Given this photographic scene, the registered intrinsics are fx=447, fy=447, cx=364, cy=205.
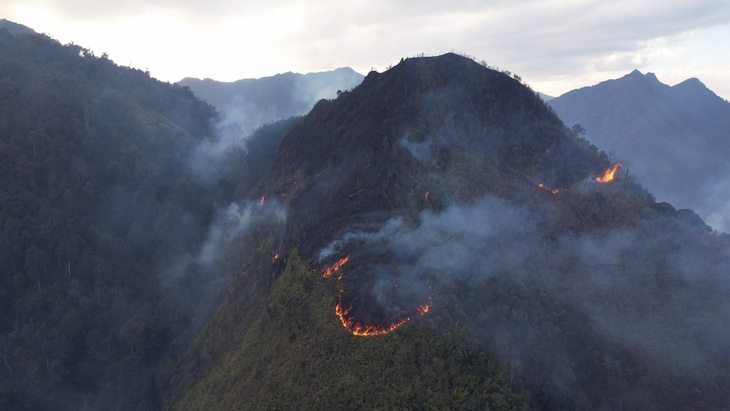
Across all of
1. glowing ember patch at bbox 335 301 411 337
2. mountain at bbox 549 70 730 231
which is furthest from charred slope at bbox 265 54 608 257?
mountain at bbox 549 70 730 231

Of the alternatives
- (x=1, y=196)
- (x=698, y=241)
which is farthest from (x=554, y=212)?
(x=1, y=196)

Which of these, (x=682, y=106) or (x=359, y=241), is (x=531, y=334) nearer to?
(x=359, y=241)

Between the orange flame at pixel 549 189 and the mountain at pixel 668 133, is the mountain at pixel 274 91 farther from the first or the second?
the orange flame at pixel 549 189

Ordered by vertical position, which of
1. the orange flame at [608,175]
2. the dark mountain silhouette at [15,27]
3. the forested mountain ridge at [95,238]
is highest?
the dark mountain silhouette at [15,27]

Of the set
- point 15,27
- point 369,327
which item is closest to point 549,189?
point 369,327

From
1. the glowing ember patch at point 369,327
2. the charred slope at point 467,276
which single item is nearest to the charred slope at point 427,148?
the charred slope at point 467,276

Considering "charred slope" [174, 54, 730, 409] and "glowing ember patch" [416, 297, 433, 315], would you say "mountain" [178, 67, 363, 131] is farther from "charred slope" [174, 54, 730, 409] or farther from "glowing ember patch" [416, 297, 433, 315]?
"glowing ember patch" [416, 297, 433, 315]
